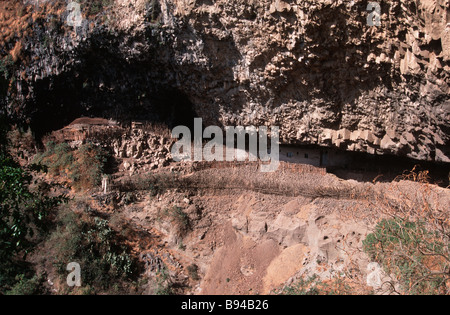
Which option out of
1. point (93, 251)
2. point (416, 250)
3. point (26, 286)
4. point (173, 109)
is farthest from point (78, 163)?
point (416, 250)

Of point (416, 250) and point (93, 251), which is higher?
point (416, 250)

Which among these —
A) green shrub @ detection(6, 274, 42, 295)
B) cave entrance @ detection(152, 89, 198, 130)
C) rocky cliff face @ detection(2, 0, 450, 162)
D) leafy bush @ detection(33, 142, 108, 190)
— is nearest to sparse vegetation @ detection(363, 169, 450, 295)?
rocky cliff face @ detection(2, 0, 450, 162)

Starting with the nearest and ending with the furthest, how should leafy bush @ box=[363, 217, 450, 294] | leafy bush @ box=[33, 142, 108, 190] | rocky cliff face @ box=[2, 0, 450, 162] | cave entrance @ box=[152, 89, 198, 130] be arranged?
leafy bush @ box=[363, 217, 450, 294] < rocky cliff face @ box=[2, 0, 450, 162] < leafy bush @ box=[33, 142, 108, 190] < cave entrance @ box=[152, 89, 198, 130]

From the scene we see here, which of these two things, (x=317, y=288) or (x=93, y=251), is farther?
(x=93, y=251)

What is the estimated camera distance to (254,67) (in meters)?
11.1

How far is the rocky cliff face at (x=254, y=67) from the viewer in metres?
8.64

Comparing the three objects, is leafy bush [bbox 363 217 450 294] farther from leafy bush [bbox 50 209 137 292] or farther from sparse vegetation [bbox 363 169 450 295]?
leafy bush [bbox 50 209 137 292]

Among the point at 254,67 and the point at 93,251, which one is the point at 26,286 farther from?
the point at 254,67

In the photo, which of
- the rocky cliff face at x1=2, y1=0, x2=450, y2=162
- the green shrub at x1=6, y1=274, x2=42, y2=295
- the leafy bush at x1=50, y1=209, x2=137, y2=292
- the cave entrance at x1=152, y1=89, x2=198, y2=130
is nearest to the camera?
the rocky cliff face at x1=2, y1=0, x2=450, y2=162

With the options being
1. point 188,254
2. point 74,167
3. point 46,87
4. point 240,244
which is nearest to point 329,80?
point 240,244

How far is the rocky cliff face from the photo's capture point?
340 inches

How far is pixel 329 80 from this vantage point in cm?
1039

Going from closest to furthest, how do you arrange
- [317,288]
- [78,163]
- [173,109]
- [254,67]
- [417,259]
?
[417,259], [317,288], [254,67], [78,163], [173,109]

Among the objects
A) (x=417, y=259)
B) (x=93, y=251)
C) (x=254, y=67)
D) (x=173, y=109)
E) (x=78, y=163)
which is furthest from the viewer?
(x=173, y=109)
